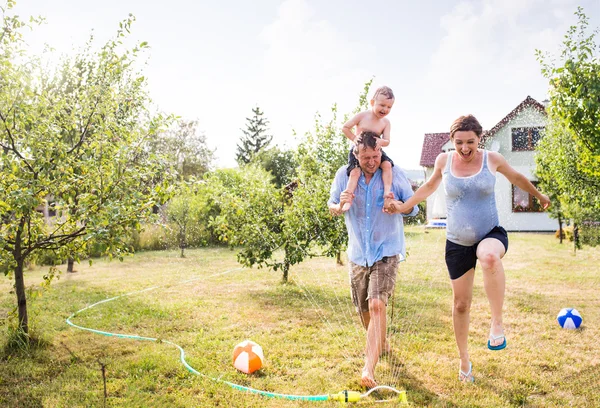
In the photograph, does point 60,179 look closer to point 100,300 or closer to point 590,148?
point 100,300

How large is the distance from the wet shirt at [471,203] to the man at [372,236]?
522 mm

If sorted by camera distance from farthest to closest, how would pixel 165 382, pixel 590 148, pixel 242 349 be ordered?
pixel 590 148, pixel 242 349, pixel 165 382

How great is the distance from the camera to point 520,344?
5836 mm

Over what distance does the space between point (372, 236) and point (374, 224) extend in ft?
0.38

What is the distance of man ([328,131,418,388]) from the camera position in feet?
14.5

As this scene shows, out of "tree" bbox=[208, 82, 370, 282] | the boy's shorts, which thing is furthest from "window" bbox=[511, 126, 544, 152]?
the boy's shorts

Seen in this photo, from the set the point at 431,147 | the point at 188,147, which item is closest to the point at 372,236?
the point at 431,147

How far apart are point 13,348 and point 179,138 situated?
32305mm

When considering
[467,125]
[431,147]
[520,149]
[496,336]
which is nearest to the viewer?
[496,336]

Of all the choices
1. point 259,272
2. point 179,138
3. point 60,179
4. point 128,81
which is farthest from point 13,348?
point 179,138

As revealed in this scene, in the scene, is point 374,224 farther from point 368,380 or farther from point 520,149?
point 520,149

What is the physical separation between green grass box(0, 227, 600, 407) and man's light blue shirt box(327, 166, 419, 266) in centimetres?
119

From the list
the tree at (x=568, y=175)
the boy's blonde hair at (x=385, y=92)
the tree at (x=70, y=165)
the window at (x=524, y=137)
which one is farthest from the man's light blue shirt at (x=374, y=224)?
the window at (x=524, y=137)

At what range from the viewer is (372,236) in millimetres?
4570
